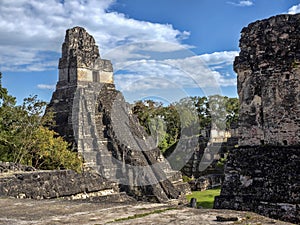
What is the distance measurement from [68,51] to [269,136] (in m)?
15.3

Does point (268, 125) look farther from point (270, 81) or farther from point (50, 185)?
point (50, 185)

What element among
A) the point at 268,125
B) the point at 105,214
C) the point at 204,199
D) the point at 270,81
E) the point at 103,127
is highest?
the point at 103,127

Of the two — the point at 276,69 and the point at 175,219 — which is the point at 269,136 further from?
the point at 175,219

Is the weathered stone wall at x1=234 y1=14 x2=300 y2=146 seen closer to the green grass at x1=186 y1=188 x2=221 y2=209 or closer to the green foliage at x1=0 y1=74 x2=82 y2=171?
the green grass at x1=186 y1=188 x2=221 y2=209

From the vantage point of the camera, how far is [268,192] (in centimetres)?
655

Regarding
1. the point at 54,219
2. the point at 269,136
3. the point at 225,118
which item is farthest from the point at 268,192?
the point at 225,118

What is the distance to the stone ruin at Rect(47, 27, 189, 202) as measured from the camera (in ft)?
60.5

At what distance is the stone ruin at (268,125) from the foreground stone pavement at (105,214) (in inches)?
103

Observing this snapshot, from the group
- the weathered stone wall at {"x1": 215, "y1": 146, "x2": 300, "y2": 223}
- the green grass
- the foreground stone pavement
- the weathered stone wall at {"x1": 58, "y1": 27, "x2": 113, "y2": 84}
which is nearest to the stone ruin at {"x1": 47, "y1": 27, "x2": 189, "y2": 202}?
the weathered stone wall at {"x1": 58, "y1": 27, "x2": 113, "y2": 84}

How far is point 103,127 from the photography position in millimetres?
19984

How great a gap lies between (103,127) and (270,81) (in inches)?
529

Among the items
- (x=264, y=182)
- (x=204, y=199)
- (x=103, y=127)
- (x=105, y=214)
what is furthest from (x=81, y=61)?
(x=105, y=214)

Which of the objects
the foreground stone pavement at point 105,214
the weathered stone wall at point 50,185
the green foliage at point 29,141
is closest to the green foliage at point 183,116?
the green foliage at point 29,141

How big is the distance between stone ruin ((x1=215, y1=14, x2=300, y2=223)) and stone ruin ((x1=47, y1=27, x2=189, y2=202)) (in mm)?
10464
